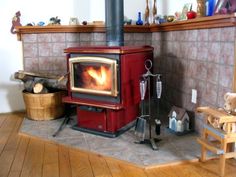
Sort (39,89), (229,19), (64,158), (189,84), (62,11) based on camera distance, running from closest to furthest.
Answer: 1. (229,19)
2. (64,158)
3. (189,84)
4. (39,89)
5. (62,11)

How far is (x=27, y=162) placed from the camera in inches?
78.2

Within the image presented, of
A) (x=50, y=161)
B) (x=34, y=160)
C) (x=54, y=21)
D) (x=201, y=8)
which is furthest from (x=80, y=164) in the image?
(x=54, y=21)

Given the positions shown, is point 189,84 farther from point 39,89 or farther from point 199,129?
point 39,89

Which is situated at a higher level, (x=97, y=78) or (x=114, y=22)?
(x=114, y=22)

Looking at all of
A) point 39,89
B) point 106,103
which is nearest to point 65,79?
point 39,89

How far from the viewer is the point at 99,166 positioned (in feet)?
6.28

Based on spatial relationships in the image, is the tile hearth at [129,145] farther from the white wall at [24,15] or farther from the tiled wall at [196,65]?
the white wall at [24,15]

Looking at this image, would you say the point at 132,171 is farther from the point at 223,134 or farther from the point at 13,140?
the point at 13,140

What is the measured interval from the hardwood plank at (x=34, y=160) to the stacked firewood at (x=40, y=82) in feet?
2.01

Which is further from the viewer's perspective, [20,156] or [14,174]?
[20,156]

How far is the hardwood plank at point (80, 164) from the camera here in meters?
1.82

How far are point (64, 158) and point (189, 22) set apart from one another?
155 centimetres

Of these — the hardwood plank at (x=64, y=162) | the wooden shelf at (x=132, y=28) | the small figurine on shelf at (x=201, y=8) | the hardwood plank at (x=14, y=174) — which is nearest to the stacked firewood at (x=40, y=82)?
the wooden shelf at (x=132, y=28)

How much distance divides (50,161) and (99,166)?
37 centimetres
